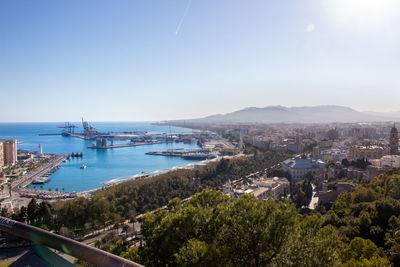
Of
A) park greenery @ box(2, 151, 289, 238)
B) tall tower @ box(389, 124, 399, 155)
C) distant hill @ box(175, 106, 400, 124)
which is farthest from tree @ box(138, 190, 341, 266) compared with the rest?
distant hill @ box(175, 106, 400, 124)

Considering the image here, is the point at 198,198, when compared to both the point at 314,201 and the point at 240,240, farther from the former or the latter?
the point at 314,201

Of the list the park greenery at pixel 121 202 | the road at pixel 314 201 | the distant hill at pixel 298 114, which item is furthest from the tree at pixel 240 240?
the distant hill at pixel 298 114

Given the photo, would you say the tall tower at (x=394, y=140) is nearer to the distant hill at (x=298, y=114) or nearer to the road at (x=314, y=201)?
the road at (x=314, y=201)

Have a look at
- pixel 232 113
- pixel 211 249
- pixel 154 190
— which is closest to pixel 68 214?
pixel 154 190

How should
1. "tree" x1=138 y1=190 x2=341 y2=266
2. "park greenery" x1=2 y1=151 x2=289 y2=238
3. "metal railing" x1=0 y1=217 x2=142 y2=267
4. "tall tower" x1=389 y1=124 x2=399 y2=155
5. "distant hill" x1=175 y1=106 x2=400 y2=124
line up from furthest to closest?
"distant hill" x1=175 y1=106 x2=400 y2=124
"tall tower" x1=389 y1=124 x2=399 y2=155
"park greenery" x1=2 y1=151 x2=289 y2=238
"tree" x1=138 y1=190 x2=341 y2=266
"metal railing" x1=0 y1=217 x2=142 y2=267

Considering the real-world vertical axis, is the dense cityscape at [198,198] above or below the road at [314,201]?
above

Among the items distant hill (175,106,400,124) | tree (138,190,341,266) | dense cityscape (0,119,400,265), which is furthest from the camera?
distant hill (175,106,400,124)

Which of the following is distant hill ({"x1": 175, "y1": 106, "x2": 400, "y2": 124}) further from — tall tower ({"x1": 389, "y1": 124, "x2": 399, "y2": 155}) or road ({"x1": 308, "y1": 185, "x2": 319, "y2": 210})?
road ({"x1": 308, "y1": 185, "x2": 319, "y2": 210})

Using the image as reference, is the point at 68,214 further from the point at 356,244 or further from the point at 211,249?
the point at 356,244
